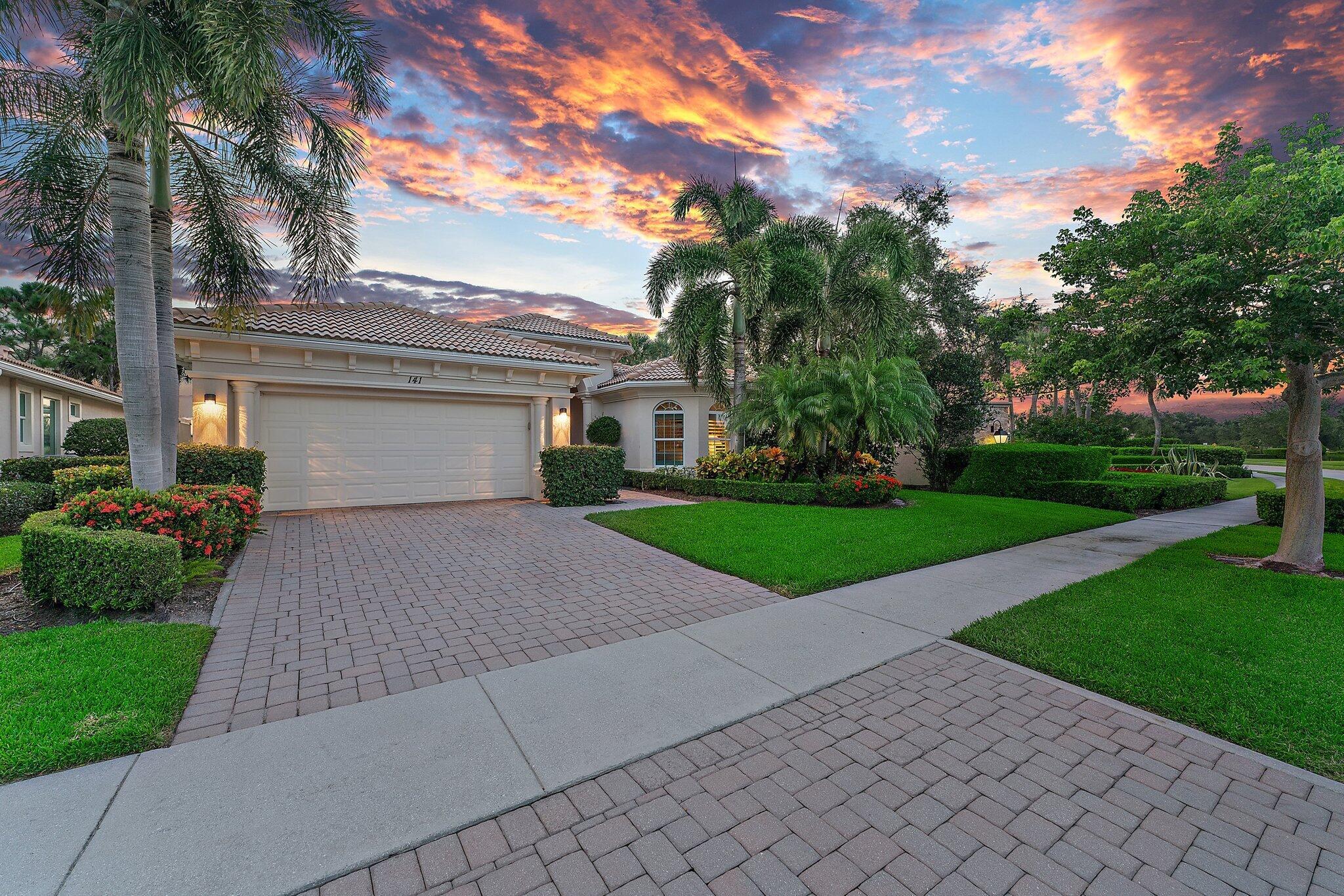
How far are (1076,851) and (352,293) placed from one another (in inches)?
439

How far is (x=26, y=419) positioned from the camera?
14.4 meters

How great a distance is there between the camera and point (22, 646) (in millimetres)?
3824

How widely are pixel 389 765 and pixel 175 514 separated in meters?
5.18

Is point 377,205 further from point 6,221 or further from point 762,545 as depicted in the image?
point 762,545

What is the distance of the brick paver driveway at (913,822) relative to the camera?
6.54 feet

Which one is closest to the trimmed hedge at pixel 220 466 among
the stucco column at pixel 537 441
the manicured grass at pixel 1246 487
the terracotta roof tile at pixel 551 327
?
the stucco column at pixel 537 441

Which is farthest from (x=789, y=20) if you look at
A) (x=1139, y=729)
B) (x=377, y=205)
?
(x=1139, y=729)

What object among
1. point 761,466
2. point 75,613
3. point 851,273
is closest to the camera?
point 75,613

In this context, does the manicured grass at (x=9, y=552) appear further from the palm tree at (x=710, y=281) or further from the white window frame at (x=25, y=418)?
the palm tree at (x=710, y=281)

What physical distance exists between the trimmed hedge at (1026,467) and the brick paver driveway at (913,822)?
502 inches

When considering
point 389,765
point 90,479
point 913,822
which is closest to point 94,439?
point 90,479

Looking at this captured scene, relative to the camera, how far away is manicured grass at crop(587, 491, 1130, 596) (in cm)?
647

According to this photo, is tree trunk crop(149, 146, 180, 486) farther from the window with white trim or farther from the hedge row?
the window with white trim

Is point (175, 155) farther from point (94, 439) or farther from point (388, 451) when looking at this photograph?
point (94, 439)
